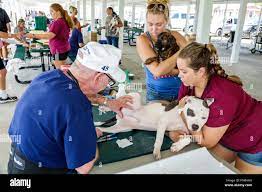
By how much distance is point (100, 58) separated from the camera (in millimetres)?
815

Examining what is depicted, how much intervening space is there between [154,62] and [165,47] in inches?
4.4

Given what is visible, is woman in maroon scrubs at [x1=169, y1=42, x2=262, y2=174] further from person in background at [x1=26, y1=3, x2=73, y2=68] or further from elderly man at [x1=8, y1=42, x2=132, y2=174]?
person in background at [x1=26, y1=3, x2=73, y2=68]

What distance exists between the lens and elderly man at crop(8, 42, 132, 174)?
746mm

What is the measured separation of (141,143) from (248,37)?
1387 centimetres

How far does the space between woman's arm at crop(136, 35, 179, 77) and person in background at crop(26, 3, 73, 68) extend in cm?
231

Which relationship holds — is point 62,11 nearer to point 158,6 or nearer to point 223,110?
point 158,6

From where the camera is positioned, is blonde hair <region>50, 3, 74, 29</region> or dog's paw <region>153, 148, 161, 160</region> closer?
dog's paw <region>153, 148, 161, 160</region>

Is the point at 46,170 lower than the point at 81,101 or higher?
lower

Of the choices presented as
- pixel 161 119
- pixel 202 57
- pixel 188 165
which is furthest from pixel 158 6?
pixel 188 165

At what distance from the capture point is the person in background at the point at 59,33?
337 cm

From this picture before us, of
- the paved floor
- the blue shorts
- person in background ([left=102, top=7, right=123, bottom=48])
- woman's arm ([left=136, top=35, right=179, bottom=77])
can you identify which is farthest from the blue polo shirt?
person in background ([left=102, top=7, right=123, bottom=48])

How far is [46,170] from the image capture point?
0.86 metres

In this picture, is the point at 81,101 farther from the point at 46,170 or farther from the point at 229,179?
the point at 229,179

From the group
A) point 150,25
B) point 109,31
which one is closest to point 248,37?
point 109,31
